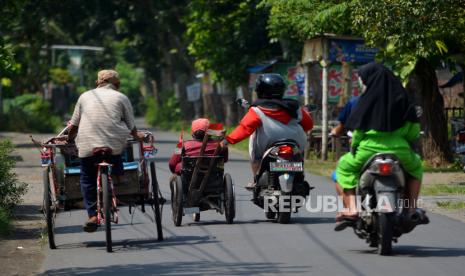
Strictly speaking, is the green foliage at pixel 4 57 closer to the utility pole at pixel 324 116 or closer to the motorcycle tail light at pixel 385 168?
the motorcycle tail light at pixel 385 168

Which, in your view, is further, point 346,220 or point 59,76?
point 59,76

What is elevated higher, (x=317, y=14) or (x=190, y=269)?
(x=317, y=14)

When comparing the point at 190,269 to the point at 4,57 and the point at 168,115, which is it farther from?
the point at 168,115

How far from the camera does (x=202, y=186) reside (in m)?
13.3

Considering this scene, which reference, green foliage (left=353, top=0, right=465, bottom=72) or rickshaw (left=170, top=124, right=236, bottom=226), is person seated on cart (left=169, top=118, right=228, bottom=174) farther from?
green foliage (left=353, top=0, right=465, bottom=72)

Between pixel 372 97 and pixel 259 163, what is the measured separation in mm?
3386

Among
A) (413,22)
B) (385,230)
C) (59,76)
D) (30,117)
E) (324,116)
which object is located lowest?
(30,117)

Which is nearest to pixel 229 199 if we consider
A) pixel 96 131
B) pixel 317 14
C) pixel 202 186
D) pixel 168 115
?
pixel 202 186

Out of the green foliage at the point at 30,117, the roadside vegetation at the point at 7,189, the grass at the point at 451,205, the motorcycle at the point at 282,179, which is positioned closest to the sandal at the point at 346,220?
the motorcycle at the point at 282,179

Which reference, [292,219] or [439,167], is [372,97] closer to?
[292,219]

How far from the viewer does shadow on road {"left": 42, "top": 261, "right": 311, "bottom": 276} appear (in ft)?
31.2

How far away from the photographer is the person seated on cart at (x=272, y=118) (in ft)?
43.0

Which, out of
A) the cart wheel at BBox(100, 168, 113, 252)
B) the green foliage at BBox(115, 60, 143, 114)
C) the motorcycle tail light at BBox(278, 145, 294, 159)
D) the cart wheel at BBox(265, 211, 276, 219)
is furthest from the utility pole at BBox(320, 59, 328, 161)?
the green foliage at BBox(115, 60, 143, 114)

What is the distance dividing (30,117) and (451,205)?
128 ft
